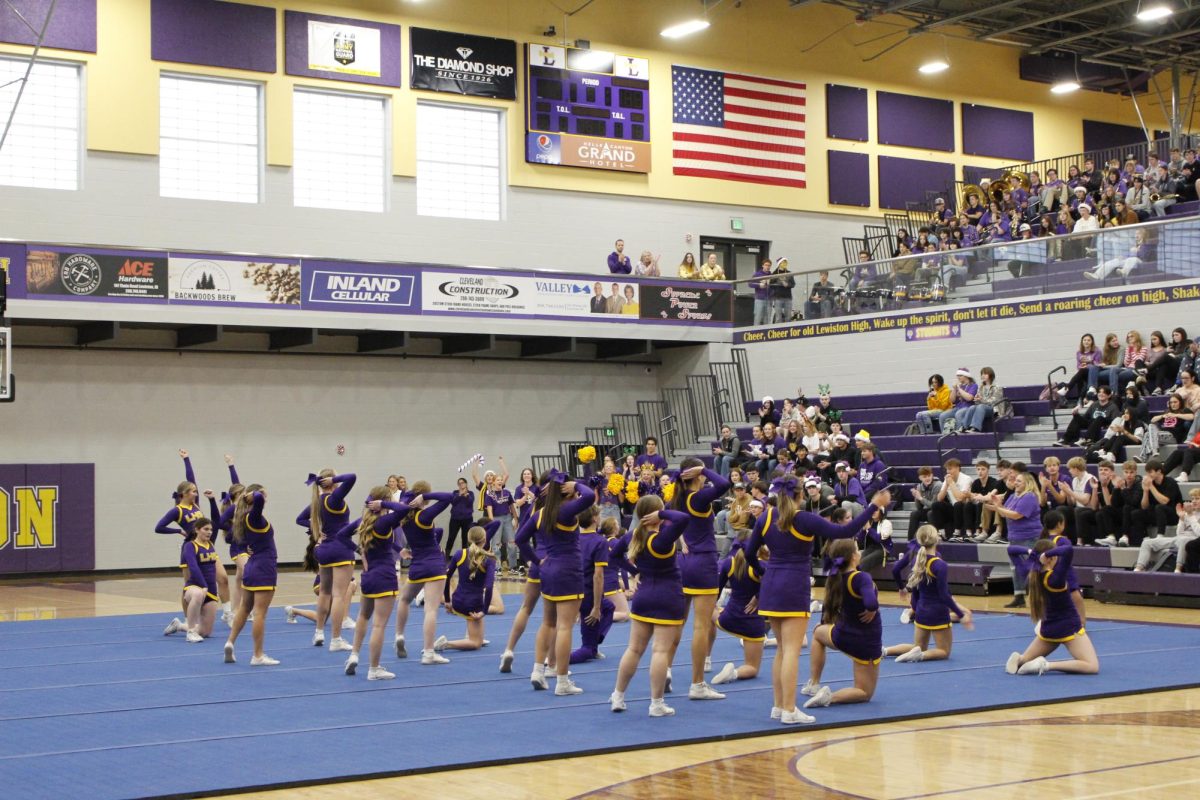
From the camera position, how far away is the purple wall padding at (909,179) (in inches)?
1368

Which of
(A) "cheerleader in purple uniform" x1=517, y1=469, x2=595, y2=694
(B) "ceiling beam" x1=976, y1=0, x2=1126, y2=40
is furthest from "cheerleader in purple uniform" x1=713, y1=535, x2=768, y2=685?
(B) "ceiling beam" x1=976, y1=0, x2=1126, y2=40

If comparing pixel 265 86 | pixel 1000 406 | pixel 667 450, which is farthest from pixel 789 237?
pixel 265 86

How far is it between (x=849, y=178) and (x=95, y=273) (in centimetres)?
1845

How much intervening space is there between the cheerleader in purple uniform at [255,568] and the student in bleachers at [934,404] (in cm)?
1425

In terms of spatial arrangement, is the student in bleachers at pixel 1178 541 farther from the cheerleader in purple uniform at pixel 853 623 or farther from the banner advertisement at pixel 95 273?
the banner advertisement at pixel 95 273

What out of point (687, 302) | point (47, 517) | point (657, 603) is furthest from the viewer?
point (687, 302)

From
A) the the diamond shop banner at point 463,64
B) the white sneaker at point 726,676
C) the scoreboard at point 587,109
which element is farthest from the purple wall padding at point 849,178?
the white sneaker at point 726,676

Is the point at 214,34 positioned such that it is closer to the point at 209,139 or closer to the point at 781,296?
the point at 209,139

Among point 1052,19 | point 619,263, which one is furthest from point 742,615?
point 1052,19

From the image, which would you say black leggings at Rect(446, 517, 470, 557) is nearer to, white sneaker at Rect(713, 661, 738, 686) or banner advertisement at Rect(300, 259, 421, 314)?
banner advertisement at Rect(300, 259, 421, 314)

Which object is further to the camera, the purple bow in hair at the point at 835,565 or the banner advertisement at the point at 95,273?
the banner advertisement at the point at 95,273

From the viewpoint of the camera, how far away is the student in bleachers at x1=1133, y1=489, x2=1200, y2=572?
17.1m

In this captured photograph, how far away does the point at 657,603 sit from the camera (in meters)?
10.1

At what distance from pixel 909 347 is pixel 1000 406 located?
346 cm
